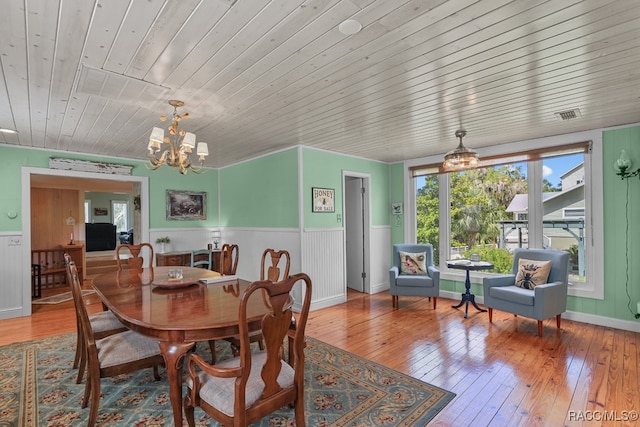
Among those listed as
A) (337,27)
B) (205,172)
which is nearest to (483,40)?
(337,27)

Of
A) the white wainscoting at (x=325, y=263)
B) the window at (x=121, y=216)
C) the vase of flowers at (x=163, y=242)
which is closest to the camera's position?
the white wainscoting at (x=325, y=263)

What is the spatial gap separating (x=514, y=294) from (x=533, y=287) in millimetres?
350

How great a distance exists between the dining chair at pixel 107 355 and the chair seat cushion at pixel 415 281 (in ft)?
11.0

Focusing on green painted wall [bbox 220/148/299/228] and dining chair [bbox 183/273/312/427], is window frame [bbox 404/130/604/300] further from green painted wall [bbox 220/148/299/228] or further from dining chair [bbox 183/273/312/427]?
dining chair [bbox 183/273/312/427]

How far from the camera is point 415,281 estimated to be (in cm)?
457

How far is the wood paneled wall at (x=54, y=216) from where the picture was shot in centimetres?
672

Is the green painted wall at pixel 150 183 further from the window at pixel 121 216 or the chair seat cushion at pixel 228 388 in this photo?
the window at pixel 121 216

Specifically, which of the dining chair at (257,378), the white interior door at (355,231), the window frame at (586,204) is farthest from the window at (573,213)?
the dining chair at (257,378)

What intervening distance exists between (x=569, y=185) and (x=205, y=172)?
19.2 feet

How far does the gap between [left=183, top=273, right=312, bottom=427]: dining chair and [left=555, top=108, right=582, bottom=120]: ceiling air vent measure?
331 cm

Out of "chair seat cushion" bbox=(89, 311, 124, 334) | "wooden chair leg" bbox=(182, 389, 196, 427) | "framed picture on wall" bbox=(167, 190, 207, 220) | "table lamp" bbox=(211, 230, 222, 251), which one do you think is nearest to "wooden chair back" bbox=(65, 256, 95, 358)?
"chair seat cushion" bbox=(89, 311, 124, 334)

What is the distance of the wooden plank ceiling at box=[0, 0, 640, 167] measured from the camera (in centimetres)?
164

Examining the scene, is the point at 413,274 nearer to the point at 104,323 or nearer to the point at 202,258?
the point at 202,258

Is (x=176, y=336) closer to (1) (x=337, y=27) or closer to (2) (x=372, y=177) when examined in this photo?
(1) (x=337, y=27)
